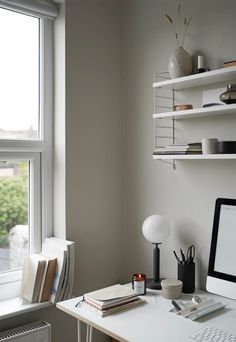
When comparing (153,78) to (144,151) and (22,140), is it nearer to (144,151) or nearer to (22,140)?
(144,151)

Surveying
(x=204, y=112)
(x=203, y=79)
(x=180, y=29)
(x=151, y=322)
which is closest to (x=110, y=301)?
(x=151, y=322)

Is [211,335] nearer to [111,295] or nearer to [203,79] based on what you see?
[111,295]

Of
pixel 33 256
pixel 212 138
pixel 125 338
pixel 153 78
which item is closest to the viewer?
pixel 125 338

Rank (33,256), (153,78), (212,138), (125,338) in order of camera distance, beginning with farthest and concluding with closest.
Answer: (153,78) < (33,256) < (212,138) < (125,338)

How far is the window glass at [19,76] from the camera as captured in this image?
211 cm

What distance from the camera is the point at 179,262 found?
203 cm

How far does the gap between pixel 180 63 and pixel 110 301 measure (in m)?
1.22

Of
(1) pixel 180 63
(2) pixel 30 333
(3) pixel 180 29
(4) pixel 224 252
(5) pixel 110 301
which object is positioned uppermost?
(3) pixel 180 29

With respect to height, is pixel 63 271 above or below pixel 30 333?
above

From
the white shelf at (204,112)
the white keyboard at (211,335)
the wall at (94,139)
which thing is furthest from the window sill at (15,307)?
the white shelf at (204,112)

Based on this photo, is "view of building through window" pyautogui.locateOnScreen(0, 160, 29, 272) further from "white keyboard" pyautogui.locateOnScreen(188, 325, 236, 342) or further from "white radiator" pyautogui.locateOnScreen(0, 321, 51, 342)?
"white keyboard" pyautogui.locateOnScreen(188, 325, 236, 342)

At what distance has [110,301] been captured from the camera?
1.72 meters

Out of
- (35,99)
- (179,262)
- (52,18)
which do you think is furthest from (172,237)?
(52,18)

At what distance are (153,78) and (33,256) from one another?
1.24 meters
